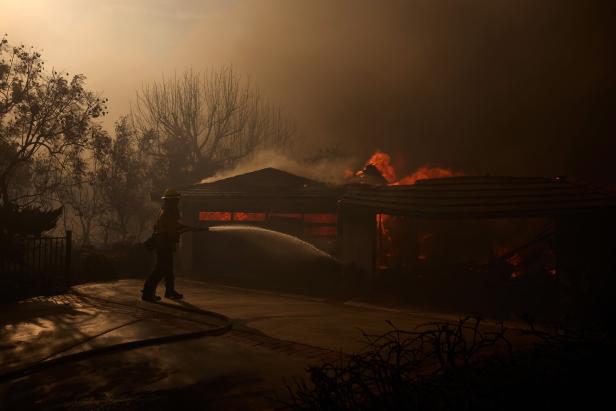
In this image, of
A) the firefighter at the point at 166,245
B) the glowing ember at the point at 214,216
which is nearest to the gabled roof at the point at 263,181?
the glowing ember at the point at 214,216

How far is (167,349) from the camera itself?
6.61 meters

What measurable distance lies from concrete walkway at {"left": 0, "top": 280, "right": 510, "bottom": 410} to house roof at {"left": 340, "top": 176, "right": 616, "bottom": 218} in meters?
3.28

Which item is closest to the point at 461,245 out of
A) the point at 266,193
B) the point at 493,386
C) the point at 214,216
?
the point at 266,193

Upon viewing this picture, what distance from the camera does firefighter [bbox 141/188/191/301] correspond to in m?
10.2

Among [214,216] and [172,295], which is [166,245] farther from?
[214,216]

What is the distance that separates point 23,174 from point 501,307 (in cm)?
3215

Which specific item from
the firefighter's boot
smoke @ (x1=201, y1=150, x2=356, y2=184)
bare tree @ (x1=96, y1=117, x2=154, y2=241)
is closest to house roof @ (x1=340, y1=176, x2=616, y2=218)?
the firefighter's boot

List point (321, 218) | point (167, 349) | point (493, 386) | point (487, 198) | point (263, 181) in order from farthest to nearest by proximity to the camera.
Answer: point (263, 181) → point (321, 218) → point (487, 198) → point (167, 349) → point (493, 386)

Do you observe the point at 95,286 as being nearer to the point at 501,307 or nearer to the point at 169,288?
the point at 169,288

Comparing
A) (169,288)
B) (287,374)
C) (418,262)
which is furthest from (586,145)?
(287,374)

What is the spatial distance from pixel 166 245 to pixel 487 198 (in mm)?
7532

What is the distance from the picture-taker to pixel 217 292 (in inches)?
501

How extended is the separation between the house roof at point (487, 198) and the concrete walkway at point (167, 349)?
10.7 ft

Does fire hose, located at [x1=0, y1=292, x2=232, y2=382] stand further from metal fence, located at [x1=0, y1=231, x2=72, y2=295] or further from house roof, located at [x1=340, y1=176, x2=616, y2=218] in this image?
house roof, located at [x1=340, y1=176, x2=616, y2=218]
